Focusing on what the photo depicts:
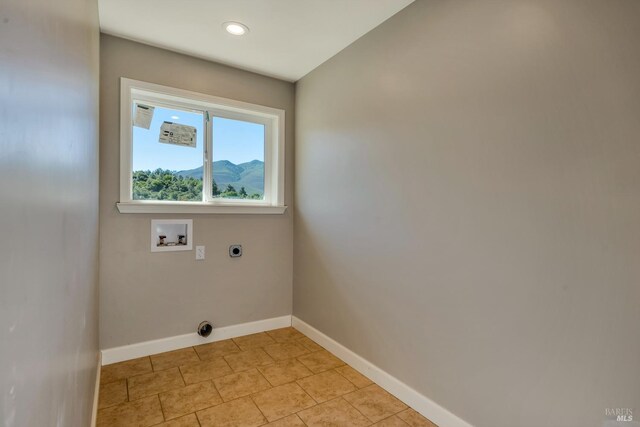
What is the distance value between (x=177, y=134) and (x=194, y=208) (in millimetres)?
633

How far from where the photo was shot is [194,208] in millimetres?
2689

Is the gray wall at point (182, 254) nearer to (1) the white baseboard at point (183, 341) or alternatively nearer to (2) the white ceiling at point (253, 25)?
(1) the white baseboard at point (183, 341)

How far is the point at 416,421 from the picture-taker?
1.84 metres

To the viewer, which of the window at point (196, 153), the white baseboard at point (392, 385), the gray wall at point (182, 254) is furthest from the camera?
the window at point (196, 153)

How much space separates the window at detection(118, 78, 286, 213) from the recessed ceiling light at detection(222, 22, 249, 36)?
0.63 metres

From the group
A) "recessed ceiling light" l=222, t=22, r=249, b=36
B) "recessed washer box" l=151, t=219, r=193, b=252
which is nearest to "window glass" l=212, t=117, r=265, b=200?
"recessed washer box" l=151, t=219, r=193, b=252

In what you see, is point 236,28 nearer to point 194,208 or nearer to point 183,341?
point 194,208

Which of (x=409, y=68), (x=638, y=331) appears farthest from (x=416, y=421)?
(x=409, y=68)

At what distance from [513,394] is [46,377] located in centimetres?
171

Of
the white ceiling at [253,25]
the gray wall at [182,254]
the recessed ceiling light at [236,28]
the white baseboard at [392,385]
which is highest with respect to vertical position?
the white ceiling at [253,25]

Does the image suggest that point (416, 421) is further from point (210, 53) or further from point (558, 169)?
point (210, 53)

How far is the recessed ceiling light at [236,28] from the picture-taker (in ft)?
7.25

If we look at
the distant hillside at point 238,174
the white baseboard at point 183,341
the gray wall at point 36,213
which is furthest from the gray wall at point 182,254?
the gray wall at point 36,213

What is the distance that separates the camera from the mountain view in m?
2.62
